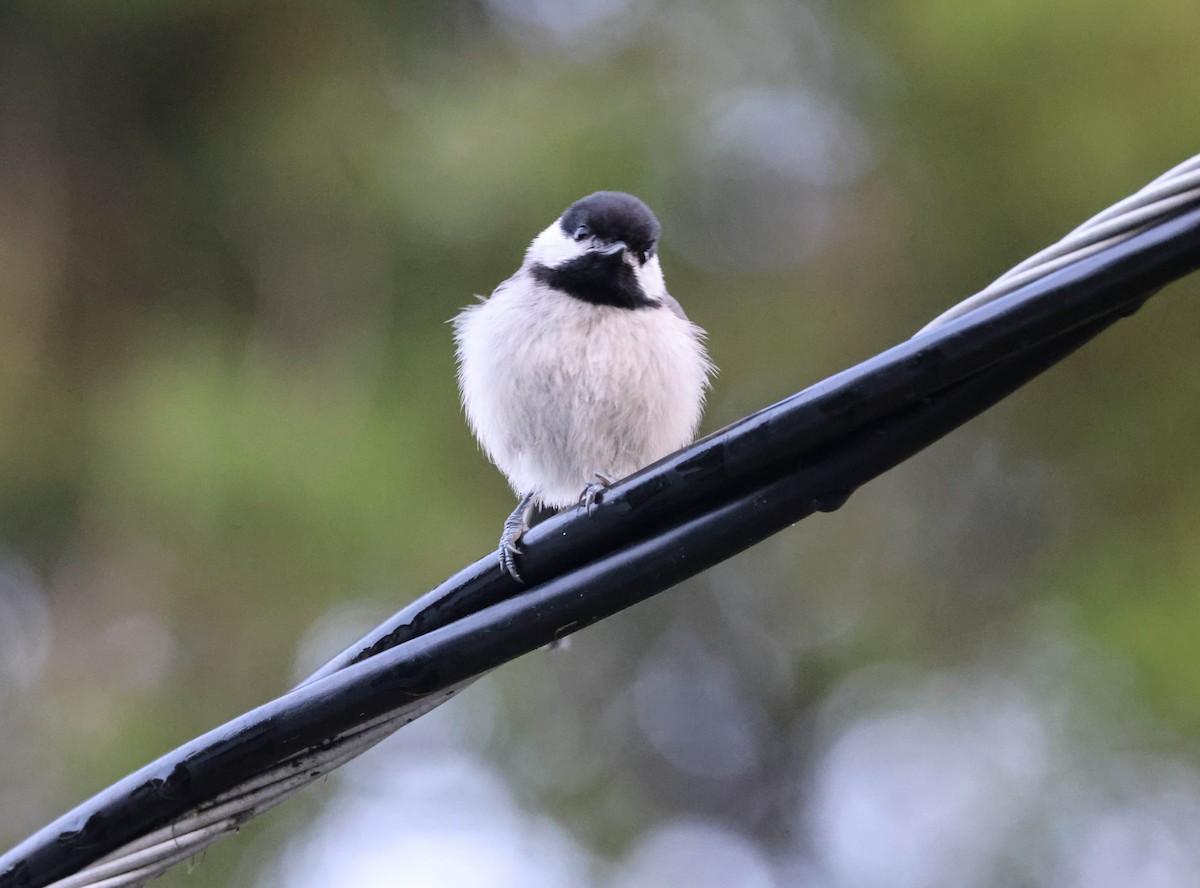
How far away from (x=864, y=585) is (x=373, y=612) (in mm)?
1962

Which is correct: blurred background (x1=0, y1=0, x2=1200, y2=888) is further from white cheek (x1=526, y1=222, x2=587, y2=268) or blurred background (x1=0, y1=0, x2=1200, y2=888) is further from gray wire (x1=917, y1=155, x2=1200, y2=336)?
gray wire (x1=917, y1=155, x2=1200, y2=336)

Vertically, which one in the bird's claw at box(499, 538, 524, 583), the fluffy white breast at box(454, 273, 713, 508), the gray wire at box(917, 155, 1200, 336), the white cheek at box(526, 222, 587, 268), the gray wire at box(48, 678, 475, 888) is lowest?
the gray wire at box(48, 678, 475, 888)

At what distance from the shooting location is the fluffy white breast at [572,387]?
3.06m

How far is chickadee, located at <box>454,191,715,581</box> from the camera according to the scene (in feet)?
10.1

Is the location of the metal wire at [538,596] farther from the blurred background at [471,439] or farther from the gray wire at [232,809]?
the blurred background at [471,439]

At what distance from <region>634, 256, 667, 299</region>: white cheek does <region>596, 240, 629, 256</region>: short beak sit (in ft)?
0.20

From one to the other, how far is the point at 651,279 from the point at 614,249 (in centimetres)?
14

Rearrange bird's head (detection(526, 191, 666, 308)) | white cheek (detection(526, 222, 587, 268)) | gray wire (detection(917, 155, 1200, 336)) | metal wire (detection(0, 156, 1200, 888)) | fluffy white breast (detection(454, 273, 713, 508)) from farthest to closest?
white cheek (detection(526, 222, 587, 268)) → bird's head (detection(526, 191, 666, 308)) → fluffy white breast (detection(454, 273, 713, 508)) → metal wire (detection(0, 156, 1200, 888)) → gray wire (detection(917, 155, 1200, 336))

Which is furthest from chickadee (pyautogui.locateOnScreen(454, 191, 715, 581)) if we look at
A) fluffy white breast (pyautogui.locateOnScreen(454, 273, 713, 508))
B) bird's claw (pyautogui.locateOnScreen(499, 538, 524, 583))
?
bird's claw (pyautogui.locateOnScreen(499, 538, 524, 583))

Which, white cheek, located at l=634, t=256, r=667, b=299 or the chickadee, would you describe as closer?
the chickadee

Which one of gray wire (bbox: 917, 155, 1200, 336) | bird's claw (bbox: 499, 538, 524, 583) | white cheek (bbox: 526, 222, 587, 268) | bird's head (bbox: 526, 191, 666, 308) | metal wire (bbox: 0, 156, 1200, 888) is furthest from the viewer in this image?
white cheek (bbox: 526, 222, 587, 268)

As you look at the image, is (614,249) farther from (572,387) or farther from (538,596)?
(538,596)

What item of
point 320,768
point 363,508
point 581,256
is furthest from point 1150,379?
point 320,768

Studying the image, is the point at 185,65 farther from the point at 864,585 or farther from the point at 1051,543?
the point at 1051,543
